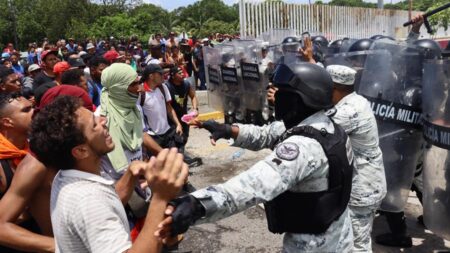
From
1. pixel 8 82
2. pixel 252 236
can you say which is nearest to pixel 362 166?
pixel 252 236

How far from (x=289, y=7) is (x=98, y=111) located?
33.3 ft

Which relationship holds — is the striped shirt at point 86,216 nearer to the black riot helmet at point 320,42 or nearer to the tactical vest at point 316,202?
the tactical vest at point 316,202

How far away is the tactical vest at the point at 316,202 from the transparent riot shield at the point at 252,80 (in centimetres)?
561

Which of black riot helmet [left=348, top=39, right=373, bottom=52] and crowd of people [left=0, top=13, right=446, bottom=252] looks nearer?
crowd of people [left=0, top=13, right=446, bottom=252]

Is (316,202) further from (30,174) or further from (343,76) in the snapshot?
(343,76)

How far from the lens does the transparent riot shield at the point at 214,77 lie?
322 inches

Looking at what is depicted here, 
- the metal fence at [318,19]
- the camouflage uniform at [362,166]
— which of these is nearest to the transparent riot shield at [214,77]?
the metal fence at [318,19]

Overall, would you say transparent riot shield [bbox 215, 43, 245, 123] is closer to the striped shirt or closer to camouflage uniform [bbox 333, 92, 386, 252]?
camouflage uniform [bbox 333, 92, 386, 252]

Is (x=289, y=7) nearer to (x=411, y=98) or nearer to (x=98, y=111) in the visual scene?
(x=411, y=98)

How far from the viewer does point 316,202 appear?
1.79 metres

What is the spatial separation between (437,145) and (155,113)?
2942 millimetres

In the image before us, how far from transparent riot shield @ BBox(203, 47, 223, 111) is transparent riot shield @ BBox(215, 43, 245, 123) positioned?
10 cm

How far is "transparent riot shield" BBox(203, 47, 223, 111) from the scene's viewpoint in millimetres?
8188

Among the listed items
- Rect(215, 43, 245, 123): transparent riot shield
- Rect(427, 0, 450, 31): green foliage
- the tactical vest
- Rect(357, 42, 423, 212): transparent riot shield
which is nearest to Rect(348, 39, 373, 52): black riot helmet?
Rect(357, 42, 423, 212): transparent riot shield
